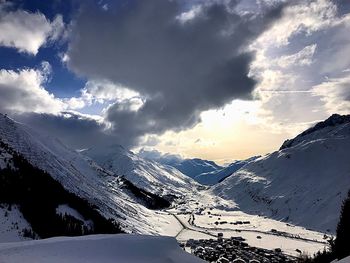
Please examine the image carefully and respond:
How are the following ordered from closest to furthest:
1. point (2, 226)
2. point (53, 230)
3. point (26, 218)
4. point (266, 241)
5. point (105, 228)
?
point (2, 226), point (26, 218), point (53, 230), point (105, 228), point (266, 241)

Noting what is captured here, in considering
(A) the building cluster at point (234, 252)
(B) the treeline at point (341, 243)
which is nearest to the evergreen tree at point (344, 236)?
(B) the treeline at point (341, 243)

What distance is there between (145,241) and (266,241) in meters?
182

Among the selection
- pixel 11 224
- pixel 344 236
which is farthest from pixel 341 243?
pixel 11 224

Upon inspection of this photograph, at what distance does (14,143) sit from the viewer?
6216 inches

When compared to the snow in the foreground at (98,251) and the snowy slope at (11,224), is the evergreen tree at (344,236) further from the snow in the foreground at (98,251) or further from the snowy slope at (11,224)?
the snowy slope at (11,224)

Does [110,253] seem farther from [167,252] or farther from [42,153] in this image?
[42,153]

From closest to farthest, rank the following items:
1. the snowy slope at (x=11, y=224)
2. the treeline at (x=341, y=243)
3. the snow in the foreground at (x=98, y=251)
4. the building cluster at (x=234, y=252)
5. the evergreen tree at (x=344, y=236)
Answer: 1. the snow in the foreground at (x=98, y=251)
2. the evergreen tree at (x=344, y=236)
3. the treeline at (x=341, y=243)
4. the snowy slope at (x=11, y=224)
5. the building cluster at (x=234, y=252)

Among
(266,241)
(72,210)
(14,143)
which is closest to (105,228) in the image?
(72,210)

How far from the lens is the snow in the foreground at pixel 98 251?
1897 centimetres

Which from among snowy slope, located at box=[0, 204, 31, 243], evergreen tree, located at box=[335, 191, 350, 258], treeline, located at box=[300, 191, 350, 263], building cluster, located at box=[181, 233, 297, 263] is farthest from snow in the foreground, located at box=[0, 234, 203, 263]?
building cluster, located at box=[181, 233, 297, 263]

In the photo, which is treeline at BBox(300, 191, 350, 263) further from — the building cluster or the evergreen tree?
the building cluster

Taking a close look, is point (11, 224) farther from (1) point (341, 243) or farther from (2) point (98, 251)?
(1) point (341, 243)

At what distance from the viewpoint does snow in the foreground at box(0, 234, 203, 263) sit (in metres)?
19.0

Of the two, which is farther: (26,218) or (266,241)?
(266,241)
